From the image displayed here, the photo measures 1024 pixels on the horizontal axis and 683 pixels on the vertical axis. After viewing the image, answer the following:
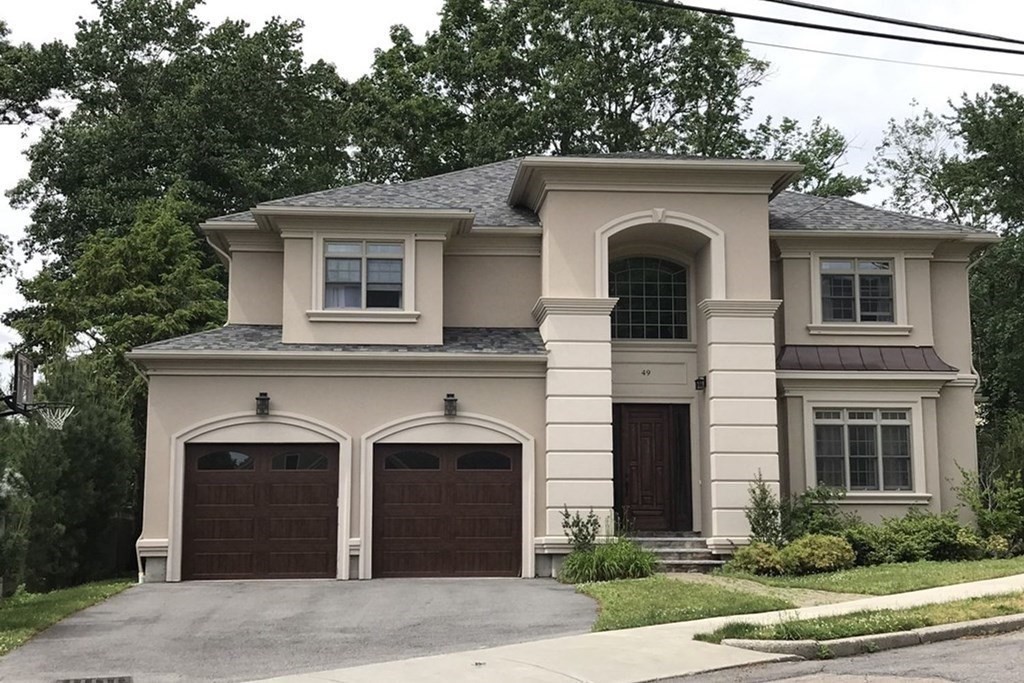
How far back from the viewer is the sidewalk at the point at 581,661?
10.7 metres

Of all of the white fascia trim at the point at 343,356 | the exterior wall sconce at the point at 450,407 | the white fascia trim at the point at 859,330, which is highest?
the white fascia trim at the point at 859,330

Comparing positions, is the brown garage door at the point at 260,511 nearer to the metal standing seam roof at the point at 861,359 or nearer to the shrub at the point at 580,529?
the shrub at the point at 580,529

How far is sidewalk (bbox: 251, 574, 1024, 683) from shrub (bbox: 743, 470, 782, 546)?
22.4 feet

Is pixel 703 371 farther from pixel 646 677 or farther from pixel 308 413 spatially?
pixel 646 677

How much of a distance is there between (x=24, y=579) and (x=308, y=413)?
526 cm

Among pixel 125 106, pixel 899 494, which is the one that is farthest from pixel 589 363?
pixel 125 106

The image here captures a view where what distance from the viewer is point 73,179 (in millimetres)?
37719

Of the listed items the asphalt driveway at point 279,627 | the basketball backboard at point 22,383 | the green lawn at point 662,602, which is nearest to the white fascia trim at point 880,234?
the green lawn at point 662,602

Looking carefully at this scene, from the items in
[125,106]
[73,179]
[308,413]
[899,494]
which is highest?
[125,106]

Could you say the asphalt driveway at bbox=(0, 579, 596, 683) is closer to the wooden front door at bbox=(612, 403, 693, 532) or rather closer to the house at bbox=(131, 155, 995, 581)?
the house at bbox=(131, 155, 995, 581)

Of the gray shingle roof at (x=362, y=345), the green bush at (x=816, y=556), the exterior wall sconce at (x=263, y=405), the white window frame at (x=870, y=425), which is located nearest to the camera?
the green bush at (x=816, y=556)

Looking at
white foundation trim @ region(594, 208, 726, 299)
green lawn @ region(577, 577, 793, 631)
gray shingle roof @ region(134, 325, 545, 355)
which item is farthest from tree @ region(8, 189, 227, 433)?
green lawn @ region(577, 577, 793, 631)

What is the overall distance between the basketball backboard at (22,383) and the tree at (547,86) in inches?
967

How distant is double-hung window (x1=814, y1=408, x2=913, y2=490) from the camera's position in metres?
21.8
